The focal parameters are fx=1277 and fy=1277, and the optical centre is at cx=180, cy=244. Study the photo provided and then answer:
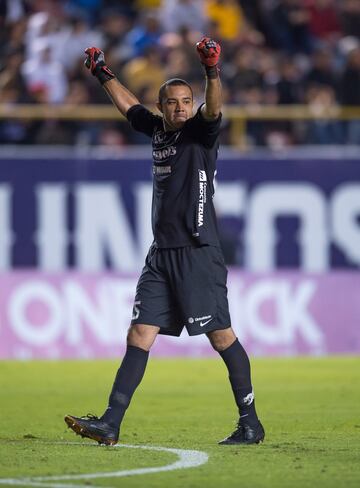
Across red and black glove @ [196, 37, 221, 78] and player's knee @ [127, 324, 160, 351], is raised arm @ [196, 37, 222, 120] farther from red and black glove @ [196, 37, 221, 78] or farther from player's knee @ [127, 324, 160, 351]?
player's knee @ [127, 324, 160, 351]

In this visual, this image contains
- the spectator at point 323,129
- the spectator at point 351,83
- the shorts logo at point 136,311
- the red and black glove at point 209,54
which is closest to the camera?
the red and black glove at point 209,54

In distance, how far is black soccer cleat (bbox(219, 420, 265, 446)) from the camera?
8.14 metres

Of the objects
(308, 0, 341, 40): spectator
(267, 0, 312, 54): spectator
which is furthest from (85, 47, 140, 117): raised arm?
(308, 0, 341, 40): spectator

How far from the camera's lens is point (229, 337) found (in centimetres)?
817

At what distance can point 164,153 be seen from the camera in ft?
26.9

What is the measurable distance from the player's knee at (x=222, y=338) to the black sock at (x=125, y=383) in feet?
1.47

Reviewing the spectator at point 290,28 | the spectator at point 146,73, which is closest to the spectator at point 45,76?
the spectator at point 146,73

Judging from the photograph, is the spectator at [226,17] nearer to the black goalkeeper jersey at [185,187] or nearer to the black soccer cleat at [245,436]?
the black goalkeeper jersey at [185,187]

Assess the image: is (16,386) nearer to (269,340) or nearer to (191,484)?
(269,340)

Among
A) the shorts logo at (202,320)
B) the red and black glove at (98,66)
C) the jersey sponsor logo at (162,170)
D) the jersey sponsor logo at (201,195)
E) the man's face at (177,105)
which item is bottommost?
the shorts logo at (202,320)

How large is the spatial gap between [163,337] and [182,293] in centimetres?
→ 828

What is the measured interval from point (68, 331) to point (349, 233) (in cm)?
418

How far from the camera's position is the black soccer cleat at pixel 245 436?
8141mm

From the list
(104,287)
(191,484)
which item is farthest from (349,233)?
(191,484)
